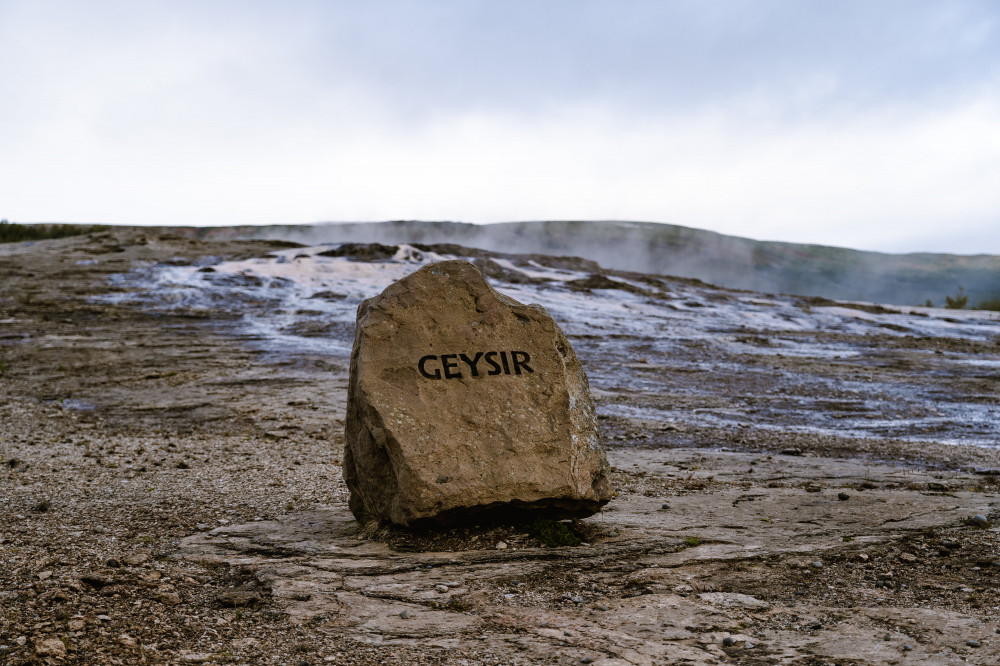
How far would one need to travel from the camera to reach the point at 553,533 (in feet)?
14.1

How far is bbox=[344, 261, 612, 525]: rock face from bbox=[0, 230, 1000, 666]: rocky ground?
0.25m

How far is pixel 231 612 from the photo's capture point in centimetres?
332

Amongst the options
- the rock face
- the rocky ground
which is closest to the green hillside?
the rocky ground

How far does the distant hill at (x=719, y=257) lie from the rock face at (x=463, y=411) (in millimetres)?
30220

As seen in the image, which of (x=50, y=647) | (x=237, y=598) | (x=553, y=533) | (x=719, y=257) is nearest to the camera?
(x=50, y=647)

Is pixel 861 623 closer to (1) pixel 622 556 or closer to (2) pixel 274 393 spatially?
(1) pixel 622 556

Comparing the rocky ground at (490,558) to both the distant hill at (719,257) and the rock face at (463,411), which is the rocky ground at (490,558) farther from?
the distant hill at (719,257)

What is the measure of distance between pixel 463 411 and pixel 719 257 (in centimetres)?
3629

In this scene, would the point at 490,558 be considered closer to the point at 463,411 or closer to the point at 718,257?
the point at 463,411

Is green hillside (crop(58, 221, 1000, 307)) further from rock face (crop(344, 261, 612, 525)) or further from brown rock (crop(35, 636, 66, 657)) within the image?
brown rock (crop(35, 636, 66, 657))

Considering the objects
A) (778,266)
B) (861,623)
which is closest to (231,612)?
(861,623)

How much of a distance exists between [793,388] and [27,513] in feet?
30.6

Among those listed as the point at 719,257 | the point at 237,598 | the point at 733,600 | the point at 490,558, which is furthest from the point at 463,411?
the point at 719,257

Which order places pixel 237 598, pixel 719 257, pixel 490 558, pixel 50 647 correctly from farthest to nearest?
pixel 719 257 < pixel 490 558 < pixel 237 598 < pixel 50 647
